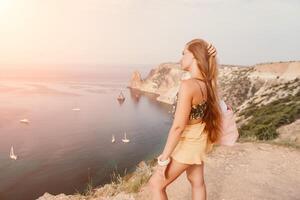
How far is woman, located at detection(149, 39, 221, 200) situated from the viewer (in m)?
4.05

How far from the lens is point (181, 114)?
401 cm

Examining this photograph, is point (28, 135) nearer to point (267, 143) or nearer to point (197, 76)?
point (267, 143)

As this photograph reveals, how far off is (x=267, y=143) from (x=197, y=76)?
31.0 feet

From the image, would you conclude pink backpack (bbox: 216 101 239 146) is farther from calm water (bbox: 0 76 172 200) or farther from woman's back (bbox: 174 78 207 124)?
calm water (bbox: 0 76 172 200)

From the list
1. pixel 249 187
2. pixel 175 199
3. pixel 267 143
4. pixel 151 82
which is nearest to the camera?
pixel 175 199

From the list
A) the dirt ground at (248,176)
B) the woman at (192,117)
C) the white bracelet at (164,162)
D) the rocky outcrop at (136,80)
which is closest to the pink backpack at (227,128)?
the woman at (192,117)

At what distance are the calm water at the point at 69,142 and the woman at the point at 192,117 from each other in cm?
1731

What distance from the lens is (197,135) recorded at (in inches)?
171

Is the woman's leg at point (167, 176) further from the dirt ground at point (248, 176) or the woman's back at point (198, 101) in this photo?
the dirt ground at point (248, 176)

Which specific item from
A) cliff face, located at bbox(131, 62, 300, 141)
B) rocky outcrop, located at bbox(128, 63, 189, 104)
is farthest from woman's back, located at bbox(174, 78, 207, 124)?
rocky outcrop, located at bbox(128, 63, 189, 104)

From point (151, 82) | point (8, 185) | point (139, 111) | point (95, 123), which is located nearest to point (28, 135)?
point (95, 123)

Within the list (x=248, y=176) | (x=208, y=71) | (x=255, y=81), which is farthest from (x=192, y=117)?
(x=255, y=81)

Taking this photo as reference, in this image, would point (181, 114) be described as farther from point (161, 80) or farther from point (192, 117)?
point (161, 80)

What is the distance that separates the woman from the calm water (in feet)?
56.8
